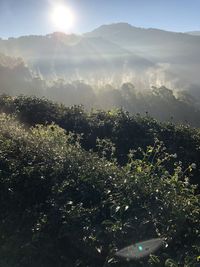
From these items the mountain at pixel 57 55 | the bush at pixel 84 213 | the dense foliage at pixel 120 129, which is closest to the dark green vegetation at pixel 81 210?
the bush at pixel 84 213

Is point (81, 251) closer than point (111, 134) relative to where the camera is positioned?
Yes

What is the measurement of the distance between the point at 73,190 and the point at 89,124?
533 cm

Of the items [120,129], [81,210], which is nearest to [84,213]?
[81,210]

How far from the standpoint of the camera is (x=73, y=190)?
5961mm

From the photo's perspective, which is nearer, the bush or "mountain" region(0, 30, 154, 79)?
the bush

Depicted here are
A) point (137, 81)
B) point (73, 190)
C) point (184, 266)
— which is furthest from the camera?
point (137, 81)

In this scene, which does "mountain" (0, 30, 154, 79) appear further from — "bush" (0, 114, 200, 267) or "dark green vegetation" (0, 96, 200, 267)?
"bush" (0, 114, 200, 267)

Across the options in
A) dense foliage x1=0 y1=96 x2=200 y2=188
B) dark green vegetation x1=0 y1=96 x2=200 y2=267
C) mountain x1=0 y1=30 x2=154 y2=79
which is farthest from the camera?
mountain x1=0 y1=30 x2=154 y2=79

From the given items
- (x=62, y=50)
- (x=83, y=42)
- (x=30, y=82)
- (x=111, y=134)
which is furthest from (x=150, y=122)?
(x=83, y=42)

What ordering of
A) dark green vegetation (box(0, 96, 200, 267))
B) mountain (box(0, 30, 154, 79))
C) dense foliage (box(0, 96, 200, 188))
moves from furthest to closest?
mountain (box(0, 30, 154, 79)) < dense foliage (box(0, 96, 200, 188)) < dark green vegetation (box(0, 96, 200, 267))

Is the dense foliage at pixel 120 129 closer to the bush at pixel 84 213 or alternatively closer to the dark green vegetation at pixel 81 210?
the dark green vegetation at pixel 81 210

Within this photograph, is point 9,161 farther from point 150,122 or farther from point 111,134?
point 150,122

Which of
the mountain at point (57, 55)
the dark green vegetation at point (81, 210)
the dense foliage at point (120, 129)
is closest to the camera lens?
the dark green vegetation at point (81, 210)

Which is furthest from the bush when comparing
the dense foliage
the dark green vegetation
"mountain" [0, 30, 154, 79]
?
"mountain" [0, 30, 154, 79]
